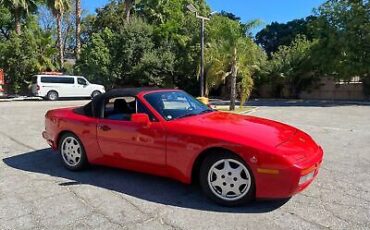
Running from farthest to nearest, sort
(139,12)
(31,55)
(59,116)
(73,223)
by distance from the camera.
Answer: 1. (139,12)
2. (31,55)
3. (59,116)
4. (73,223)

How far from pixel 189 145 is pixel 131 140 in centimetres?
94

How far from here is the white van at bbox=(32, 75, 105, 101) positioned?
25562 mm

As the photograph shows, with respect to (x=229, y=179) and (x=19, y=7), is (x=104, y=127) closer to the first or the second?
(x=229, y=179)

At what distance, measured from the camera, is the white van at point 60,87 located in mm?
25562

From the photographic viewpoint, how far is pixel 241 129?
15.1ft

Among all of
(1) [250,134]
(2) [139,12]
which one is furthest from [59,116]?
(2) [139,12]

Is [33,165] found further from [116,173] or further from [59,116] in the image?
[116,173]

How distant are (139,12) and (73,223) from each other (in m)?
34.0

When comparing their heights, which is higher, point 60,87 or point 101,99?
point 60,87

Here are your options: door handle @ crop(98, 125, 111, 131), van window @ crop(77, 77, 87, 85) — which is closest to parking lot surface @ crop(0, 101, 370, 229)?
door handle @ crop(98, 125, 111, 131)

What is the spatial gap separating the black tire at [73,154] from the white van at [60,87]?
20.4 m

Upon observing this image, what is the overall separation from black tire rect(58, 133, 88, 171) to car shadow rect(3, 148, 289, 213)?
0.10 m

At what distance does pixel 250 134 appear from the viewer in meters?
4.43

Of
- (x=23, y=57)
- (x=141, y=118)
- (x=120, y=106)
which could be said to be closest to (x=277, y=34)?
(x=23, y=57)
